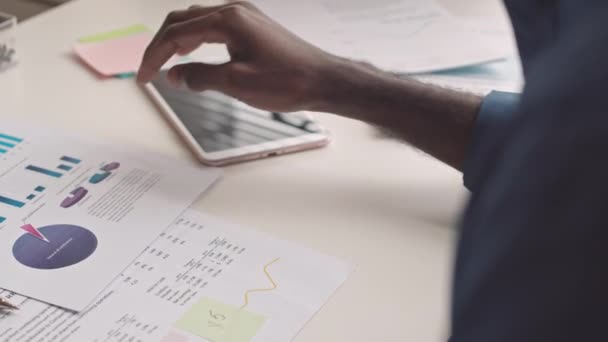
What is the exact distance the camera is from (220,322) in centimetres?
62

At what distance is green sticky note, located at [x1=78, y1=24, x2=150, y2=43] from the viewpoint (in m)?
1.07

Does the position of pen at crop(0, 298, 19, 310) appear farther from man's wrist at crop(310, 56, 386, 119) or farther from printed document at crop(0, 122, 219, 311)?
man's wrist at crop(310, 56, 386, 119)

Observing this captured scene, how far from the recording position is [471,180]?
0.76 metres

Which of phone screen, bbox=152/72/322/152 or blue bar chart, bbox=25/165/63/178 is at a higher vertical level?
blue bar chart, bbox=25/165/63/178

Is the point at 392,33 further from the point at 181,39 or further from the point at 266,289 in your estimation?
the point at 266,289

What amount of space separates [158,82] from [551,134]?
700mm

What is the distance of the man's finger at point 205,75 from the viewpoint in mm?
808

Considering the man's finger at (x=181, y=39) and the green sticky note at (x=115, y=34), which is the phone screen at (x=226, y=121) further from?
the green sticky note at (x=115, y=34)

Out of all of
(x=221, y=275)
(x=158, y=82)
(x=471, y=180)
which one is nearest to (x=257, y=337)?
(x=221, y=275)

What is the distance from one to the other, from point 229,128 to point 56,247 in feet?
0.85

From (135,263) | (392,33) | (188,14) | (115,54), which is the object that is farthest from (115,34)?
(135,263)

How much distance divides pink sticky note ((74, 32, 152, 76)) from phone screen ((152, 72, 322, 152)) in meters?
0.09

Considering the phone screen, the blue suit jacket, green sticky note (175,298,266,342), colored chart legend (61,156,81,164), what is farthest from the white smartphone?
the blue suit jacket

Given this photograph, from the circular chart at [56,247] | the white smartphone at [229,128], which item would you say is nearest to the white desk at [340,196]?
the white smartphone at [229,128]
